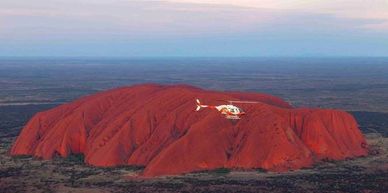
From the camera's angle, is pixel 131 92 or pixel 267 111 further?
pixel 131 92

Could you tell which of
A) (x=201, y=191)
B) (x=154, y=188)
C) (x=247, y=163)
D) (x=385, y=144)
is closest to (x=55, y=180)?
(x=154, y=188)

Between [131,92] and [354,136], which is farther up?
[131,92]

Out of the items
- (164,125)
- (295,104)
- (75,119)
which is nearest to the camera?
(164,125)

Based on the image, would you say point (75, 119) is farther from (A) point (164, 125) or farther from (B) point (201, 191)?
(B) point (201, 191)

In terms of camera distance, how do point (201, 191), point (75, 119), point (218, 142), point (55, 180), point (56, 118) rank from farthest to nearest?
point (56, 118) < point (75, 119) < point (218, 142) < point (55, 180) < point (201, 191)

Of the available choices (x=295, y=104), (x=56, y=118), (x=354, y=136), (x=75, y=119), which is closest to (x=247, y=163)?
(x=354, y=136)

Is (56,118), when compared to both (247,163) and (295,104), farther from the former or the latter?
(295,104)
